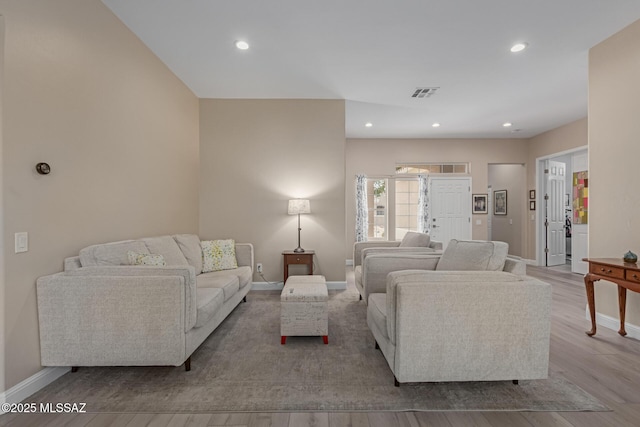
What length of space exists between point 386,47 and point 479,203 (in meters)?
5.20

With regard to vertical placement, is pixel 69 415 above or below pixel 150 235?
below

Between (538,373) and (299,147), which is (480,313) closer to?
(538,373)

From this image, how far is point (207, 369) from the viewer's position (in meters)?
2.40

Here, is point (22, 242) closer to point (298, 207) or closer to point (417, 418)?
point (417, 418)

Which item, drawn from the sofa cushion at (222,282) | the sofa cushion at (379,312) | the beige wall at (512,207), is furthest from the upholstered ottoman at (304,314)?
the beige wall at (512,207)

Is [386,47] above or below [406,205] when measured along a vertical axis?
above

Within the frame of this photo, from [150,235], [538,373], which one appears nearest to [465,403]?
[538,373]

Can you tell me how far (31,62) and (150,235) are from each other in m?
1.89

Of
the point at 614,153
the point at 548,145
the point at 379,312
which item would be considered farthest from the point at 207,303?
the point at 548,145

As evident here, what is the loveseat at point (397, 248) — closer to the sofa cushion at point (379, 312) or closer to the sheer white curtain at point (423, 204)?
the sofa cushion at point (379, 312)

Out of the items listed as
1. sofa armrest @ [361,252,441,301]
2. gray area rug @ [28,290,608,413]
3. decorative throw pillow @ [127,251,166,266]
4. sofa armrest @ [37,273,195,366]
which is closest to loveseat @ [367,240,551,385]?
gray area rug @ [28,290,608,413]

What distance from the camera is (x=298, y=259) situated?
14.7 ft

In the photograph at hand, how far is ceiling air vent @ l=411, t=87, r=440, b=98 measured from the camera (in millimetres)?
4477

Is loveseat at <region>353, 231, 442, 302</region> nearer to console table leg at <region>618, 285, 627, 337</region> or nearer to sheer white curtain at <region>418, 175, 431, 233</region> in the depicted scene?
console table leg at <region>618, 285, 627, 337</region>
